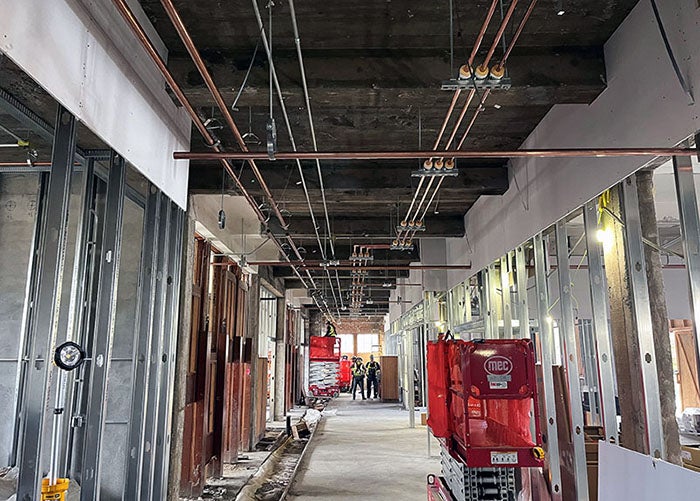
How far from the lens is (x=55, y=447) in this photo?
8.12 feet

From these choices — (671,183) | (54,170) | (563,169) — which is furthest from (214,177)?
(671,183)

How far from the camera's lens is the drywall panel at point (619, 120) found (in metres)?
2.59

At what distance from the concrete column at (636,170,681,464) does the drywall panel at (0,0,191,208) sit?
2.98m

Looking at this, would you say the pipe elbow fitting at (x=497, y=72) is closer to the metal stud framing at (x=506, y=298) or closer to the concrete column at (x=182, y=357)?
the metal stud framing at (x=506, y=298)

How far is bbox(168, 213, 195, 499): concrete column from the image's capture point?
15.9 feet

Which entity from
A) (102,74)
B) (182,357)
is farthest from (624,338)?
(182,357)

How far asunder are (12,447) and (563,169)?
181 inches

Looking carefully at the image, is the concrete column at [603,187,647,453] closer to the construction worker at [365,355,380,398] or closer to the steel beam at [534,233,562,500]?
the steel beam at [534,233,562,500]

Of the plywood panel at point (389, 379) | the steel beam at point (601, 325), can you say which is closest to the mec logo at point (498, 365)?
the steel beam at point (601, 325)

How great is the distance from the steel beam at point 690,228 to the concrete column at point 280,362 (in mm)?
10976

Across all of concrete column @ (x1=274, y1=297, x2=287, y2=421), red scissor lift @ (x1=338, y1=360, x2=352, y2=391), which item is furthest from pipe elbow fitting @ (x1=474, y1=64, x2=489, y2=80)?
red scissor lift @ (x1=338, y1=360, x2=352, y2=391)

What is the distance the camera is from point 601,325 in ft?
11.3

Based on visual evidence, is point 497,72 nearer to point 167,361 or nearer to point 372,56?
point 372,56

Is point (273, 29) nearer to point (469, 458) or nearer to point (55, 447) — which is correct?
point (55, 447)
